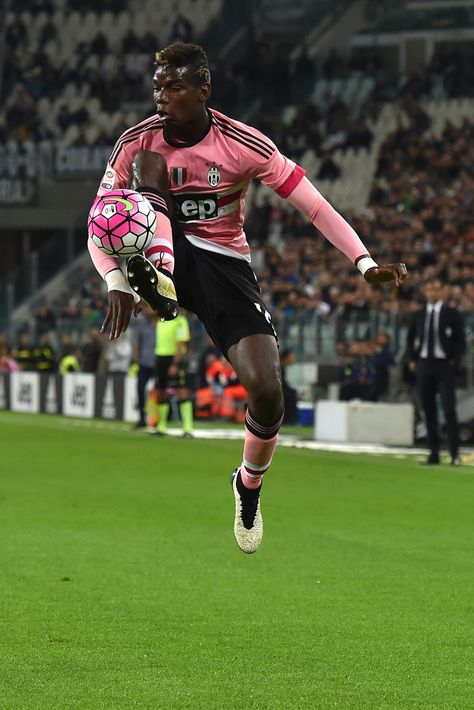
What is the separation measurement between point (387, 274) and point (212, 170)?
3.55 ft

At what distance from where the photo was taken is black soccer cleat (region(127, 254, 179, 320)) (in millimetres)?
6148

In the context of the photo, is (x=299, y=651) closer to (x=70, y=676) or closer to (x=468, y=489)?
(x=70, y=676)

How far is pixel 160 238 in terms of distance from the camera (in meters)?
6.53

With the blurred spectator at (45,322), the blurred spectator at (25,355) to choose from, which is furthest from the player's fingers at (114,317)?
the blurred spectator at (45,322)

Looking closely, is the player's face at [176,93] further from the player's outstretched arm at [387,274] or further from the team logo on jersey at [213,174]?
the player's outstretched arm at [387,274]

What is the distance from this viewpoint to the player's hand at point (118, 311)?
632 centimetres

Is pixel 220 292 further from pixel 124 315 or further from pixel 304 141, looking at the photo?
pixel 304 141

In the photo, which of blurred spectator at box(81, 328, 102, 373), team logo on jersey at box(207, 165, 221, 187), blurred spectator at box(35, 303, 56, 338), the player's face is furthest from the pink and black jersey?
blurred spectator at box(35, 303, 56, 338)

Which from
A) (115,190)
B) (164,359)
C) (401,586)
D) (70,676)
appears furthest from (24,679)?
(164,359)

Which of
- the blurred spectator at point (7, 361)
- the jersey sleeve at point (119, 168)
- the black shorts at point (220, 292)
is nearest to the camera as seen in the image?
the jersey sleeve at point (119, 168)

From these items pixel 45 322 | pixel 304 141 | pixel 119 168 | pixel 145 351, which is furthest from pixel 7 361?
pixel 119 168

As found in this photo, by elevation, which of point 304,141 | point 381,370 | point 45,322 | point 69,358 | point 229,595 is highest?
point 304,141

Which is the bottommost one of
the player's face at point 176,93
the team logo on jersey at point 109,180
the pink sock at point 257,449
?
the pink sock at point 257,449

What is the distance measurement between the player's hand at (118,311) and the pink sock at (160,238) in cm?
21
